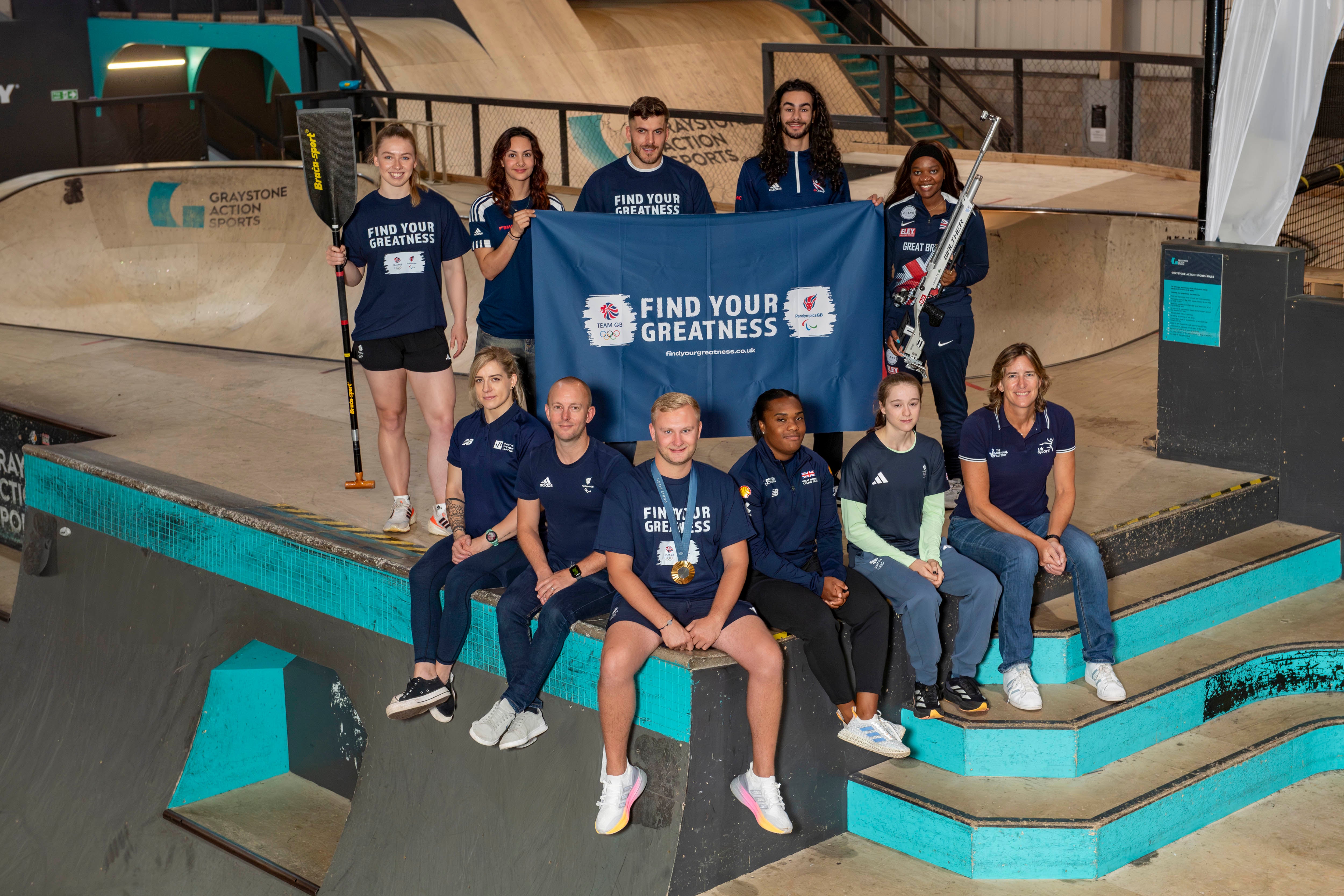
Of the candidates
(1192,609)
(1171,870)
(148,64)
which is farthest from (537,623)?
(148,64)

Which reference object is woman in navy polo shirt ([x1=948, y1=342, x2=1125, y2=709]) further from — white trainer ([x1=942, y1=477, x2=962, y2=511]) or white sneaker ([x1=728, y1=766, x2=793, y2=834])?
white sneaker ([x1=728, y1=766, x2=793, y2=834])

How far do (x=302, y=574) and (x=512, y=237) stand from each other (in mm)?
1925

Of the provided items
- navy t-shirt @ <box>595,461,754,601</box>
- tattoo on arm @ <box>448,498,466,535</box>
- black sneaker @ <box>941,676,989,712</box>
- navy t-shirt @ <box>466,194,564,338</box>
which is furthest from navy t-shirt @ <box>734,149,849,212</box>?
black sneaker @ <box>941,676,989,712</box>

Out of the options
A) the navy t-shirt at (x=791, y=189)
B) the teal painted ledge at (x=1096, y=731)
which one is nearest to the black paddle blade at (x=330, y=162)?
the navy t-shirt at (x=791, y=189)

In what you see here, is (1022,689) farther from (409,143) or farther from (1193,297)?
(409,143)

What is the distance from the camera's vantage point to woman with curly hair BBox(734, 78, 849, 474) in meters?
5.86

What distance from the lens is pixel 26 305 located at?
1345 centimetres

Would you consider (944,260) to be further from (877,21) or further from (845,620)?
(877,21)

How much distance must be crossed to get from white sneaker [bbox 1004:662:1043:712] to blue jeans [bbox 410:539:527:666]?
1987mm

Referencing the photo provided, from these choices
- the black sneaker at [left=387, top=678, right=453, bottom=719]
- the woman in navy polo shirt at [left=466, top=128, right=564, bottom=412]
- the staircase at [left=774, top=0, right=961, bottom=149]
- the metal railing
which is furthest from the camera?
the staircase at [left=774, top=0, right=961, bottom=149]

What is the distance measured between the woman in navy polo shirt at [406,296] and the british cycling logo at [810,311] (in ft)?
4.77

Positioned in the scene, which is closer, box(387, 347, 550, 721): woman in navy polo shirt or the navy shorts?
the navy shorts

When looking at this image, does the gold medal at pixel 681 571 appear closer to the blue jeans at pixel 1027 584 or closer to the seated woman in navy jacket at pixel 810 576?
the seated woman in navy jacket at pixel 810 576

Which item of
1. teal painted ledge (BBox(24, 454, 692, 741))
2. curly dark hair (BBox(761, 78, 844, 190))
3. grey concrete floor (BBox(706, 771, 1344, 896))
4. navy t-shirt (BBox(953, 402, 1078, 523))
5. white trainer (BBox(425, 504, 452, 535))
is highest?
curly dark hair (BBox(761, 78, 844, 190))
